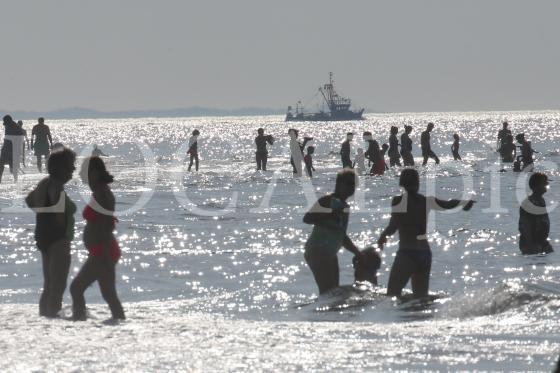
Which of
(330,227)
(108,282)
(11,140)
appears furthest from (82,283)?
(11,140)

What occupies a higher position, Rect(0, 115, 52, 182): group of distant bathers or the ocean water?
Rect(0, 115, 52, 182): group of distant bathers

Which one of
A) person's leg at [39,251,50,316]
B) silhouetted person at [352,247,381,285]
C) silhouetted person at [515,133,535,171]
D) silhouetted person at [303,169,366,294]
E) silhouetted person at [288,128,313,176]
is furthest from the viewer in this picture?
silhouetted person at [288,128,313,176]

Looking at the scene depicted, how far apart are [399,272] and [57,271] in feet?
10.1

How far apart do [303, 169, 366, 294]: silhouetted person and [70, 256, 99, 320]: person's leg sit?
204 centimetres

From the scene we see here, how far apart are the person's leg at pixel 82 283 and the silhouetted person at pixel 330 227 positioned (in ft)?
6.69

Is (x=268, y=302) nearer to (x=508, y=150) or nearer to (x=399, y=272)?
(x=399, y=272)

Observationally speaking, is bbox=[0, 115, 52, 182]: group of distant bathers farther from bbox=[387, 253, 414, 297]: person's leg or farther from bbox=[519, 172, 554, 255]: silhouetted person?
bbox=[387, 253, 414, 297]: person's leg

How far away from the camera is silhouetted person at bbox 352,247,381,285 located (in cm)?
1160

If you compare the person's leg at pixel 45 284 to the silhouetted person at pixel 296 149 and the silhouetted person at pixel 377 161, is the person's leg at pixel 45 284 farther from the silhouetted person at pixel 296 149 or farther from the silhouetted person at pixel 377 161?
the silhouetted person at pixel 296 149

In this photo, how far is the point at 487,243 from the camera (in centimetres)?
1922

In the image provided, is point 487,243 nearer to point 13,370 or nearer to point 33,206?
point 33,206

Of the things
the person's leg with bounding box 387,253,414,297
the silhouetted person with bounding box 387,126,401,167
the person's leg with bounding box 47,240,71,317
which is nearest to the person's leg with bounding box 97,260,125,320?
the person's leg with bounding box 47,240,71,317

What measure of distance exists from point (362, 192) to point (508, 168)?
546 inches

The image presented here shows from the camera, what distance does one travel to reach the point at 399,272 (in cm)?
1092
